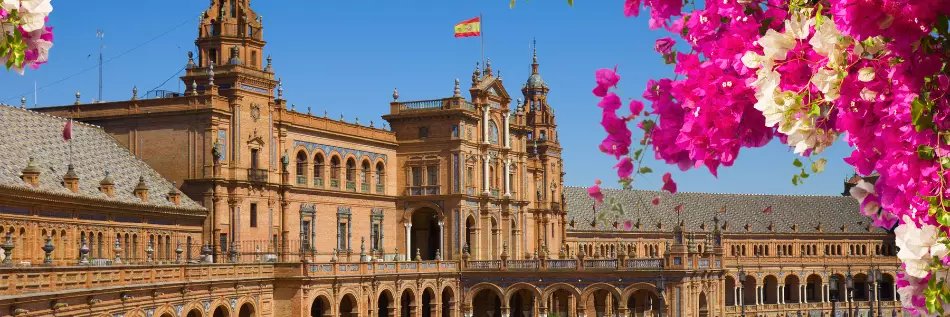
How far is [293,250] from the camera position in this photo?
65.1 m

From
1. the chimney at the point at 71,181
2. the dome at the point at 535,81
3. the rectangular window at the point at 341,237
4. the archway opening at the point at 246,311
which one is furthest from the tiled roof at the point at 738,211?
the chimney at the point at 71,181

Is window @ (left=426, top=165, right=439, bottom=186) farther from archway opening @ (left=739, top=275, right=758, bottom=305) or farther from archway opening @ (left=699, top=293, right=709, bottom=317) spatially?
archway opening @ (left=739, top=275, right=758, bottom=305)

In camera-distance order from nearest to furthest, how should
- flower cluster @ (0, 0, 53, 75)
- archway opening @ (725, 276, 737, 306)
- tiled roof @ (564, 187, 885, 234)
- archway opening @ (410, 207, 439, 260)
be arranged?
flower cluster @ (0, 0, 53, 75), archway opening @ (410, 207, 439, 260), archway opening @ (725, 276, 737, 306), tiled roof @ (564, 187, 885, 234)

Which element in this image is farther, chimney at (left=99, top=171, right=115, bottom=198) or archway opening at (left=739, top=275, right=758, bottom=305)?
archway opening at (left=739, top=275, right=758, bottom=305)

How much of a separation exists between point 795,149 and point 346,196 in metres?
64.9

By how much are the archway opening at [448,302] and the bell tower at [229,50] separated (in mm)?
17301

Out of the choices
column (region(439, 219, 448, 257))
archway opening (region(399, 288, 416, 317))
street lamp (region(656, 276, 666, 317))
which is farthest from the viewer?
column (region(439, 219, 448, 257))

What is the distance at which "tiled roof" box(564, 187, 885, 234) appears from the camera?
117688mm

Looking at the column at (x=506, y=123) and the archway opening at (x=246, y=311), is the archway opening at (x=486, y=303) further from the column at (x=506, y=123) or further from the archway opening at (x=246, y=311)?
the archway opening at (x=246, y=311)

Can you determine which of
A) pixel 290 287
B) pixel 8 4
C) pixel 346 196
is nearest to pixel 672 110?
pixel 8 4

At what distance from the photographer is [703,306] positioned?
7275cm

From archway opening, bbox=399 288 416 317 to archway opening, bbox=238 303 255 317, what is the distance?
1252 centimetres

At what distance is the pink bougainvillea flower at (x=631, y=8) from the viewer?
865 cm

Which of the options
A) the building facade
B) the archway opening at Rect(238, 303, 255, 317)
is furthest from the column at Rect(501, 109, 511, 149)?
the archway opening at Rect(238, 303, 255, 317)
